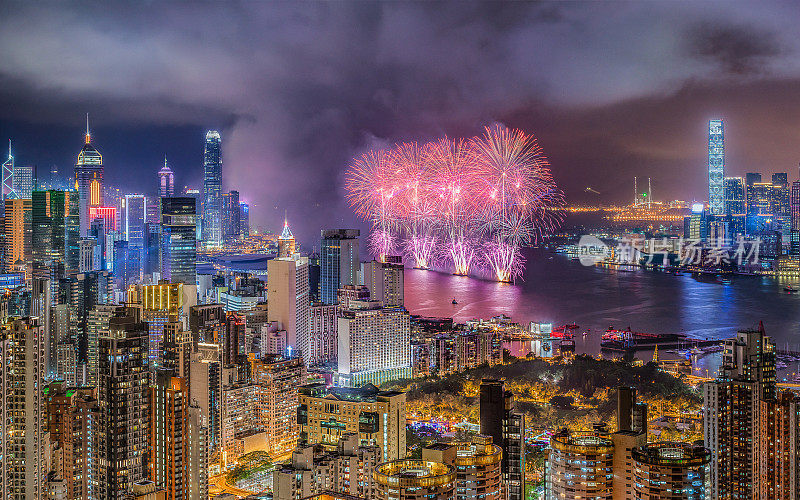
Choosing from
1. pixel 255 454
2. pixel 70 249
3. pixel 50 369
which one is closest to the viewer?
pixel 255 454

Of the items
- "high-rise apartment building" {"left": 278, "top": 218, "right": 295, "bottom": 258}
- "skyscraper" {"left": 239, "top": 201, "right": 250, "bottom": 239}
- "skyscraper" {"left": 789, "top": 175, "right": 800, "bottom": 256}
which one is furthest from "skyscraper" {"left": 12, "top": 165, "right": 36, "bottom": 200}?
"skyscraper" {"left": 789, "top": 175, "right": 800, "bottom": 256}

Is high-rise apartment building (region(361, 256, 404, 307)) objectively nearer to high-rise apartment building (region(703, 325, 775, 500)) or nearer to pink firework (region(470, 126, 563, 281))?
pink firework (region(470, 126, 563, 281))

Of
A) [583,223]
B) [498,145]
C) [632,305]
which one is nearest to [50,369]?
[498,145]

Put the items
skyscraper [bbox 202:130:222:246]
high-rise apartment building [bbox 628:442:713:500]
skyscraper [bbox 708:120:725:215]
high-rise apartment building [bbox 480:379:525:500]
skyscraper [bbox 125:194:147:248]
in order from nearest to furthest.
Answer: high-rise apartment building [bbox 628:442:713:500] → high-rise apartment building [bbox 480:379:525:500] → skyscraper [bbox 708:120:725:215] → skyscraper [bbox 202:130:222:246] → skyscraper [bbox 125:194:147:248]

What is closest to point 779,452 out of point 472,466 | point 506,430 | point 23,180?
point 506,430

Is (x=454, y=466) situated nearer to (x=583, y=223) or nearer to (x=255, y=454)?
(x=255, y=454)

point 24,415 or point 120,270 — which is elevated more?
point 120,270

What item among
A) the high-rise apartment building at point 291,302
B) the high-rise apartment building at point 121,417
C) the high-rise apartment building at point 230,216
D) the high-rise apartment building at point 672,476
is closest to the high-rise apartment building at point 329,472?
the high-rise apartment building at point 121,417
